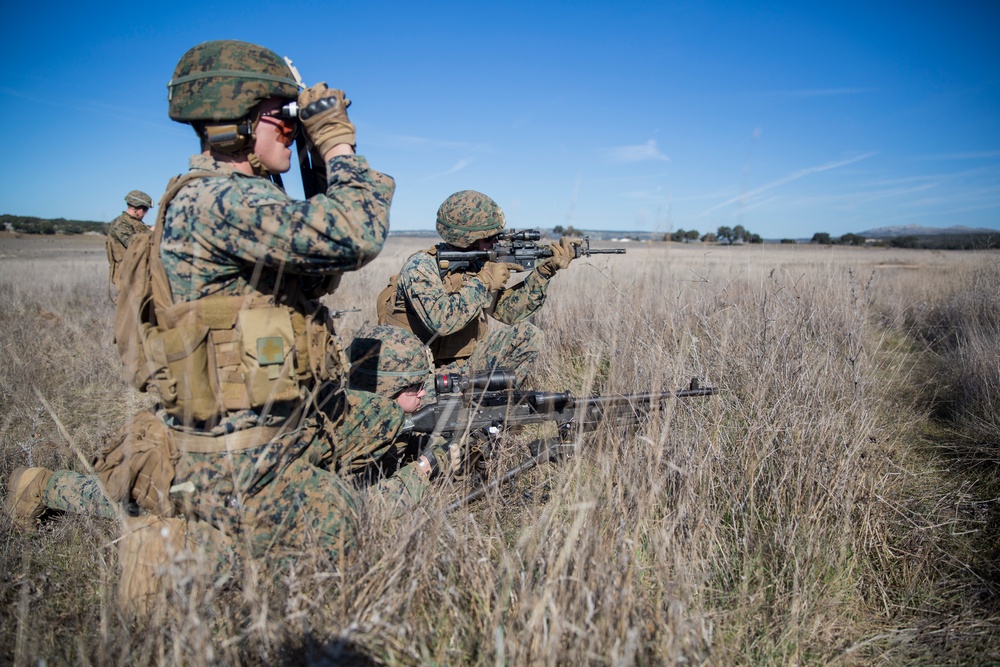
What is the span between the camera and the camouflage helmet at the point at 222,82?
205cm

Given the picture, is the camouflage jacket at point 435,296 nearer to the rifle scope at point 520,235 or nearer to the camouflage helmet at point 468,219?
the camouflage helmet at point 468,219

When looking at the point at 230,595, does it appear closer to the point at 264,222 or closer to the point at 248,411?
the point at 248,411

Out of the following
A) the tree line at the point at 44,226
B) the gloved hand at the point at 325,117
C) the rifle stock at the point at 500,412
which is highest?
the tree line at the point at 44,226

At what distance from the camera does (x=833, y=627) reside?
2.04 meters

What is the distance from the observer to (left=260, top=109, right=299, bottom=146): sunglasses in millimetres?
2188

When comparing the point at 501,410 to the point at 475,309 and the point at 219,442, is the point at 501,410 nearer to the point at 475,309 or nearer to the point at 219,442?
the point at 475,309

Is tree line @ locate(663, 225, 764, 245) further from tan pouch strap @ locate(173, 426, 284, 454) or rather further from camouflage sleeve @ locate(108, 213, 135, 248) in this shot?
camouflage sleeve @ locate(108, 213, 135, 248)

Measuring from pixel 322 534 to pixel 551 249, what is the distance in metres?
3.21

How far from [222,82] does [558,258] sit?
Result: 3000 millimetres

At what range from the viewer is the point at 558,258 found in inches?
181

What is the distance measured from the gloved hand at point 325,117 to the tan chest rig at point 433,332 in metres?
1.79

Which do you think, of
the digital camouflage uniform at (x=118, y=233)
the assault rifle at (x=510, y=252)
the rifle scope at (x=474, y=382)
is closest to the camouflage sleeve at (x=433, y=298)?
the assault rifle at (x=510, y=252)

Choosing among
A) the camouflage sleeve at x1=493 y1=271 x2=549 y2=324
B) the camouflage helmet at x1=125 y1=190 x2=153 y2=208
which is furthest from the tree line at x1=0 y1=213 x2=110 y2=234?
the camouflage sleeve at x1=493 y1=271 x2=549 y2=324

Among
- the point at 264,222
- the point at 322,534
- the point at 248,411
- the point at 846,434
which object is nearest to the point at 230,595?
the point at 322,534
